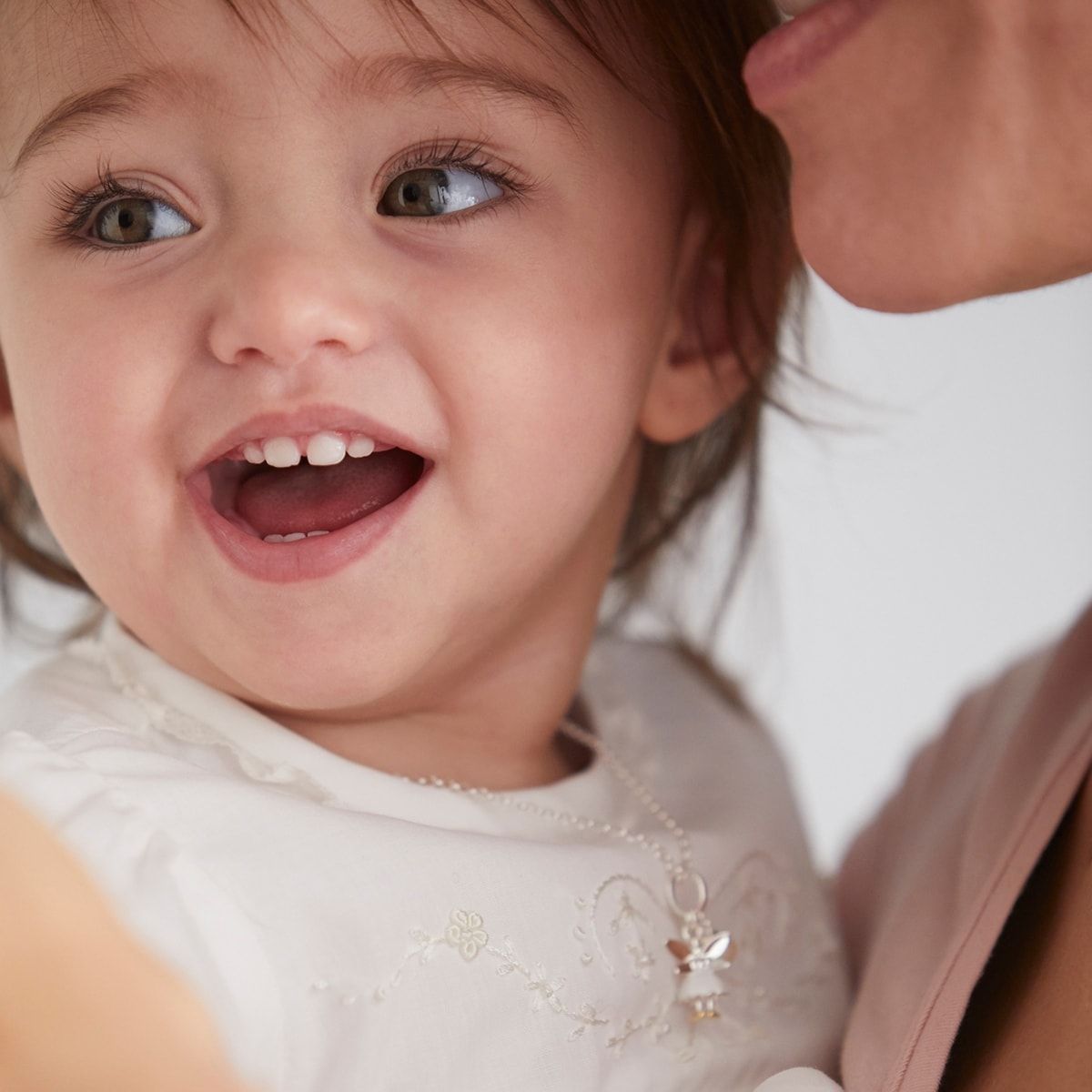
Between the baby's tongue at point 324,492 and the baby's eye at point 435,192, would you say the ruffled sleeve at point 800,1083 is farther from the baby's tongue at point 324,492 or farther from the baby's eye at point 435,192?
the baby's eye at point 435,192

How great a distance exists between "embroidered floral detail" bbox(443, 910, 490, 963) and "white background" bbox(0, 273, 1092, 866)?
3.23 feet

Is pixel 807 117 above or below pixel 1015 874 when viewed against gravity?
above

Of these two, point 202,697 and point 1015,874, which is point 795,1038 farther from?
point 202,697

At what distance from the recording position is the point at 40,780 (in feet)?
2.59

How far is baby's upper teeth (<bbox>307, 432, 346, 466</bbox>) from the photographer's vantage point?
0.92 meters

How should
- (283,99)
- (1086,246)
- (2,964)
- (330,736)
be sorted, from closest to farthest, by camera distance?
(2,964) < (1086,246) < (283,99) < (330,736)

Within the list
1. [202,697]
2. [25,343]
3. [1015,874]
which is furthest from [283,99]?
[1015,874]

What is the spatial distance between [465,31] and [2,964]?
0.63 metres

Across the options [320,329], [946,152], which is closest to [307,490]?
[320,329]

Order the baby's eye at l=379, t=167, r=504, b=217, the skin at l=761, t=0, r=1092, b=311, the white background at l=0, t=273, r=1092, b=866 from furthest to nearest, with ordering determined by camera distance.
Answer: the white background at l=0, t=273, r=1092, b=866
the baby's eye at l=379, t=167, r=504, b=217
the skin at l=761, t=0, r=1092, b=311

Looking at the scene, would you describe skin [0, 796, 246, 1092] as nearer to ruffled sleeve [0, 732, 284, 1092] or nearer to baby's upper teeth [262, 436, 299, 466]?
ruffled sleeve [0, 732, 284, 1092]

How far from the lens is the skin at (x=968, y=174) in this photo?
712mm

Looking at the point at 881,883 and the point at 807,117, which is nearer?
the point at 807,117

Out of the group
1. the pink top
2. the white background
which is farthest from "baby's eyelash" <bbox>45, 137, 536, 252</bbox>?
the white background
